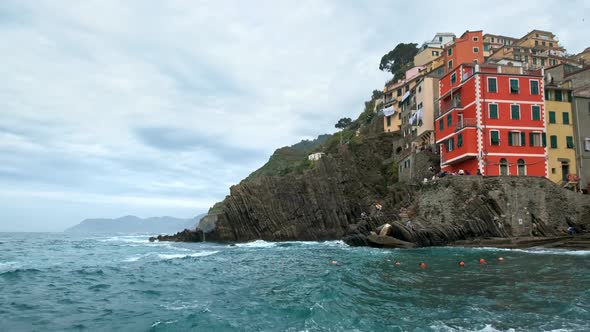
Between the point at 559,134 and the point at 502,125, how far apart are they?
776 cm

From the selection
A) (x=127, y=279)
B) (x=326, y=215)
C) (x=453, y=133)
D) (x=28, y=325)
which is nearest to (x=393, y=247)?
(x=453, y=133)

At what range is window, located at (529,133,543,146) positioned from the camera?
156 ft

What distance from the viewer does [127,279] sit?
2592cm

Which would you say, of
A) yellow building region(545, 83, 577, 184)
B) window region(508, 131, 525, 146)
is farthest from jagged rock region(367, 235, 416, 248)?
yellow building region(545, 83, 577, 184)

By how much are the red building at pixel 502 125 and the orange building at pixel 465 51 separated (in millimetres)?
18493

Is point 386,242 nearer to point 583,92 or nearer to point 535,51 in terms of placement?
point 583,92

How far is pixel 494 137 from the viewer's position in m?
46.8

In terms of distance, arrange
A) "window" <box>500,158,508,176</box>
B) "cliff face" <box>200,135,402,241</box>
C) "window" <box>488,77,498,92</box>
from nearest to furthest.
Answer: "window" <box>500,158,508,176</box>, "window" <box>488,77,498,92</box>, "cliff face" <box>200,135,402,241</box>

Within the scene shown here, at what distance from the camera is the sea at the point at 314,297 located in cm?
1409

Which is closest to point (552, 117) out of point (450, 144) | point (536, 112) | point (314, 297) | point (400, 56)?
point (536, 112)

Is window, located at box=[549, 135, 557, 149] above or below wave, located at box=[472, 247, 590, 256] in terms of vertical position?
above

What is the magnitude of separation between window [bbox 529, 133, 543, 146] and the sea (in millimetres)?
20790

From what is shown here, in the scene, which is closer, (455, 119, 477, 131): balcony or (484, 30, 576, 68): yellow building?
(455, 119, 477, 131): balcony

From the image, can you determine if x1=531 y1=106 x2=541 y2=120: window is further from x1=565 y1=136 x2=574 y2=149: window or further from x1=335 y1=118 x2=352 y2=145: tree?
x1=335 y1=118 x2=352 y2=145: tree
